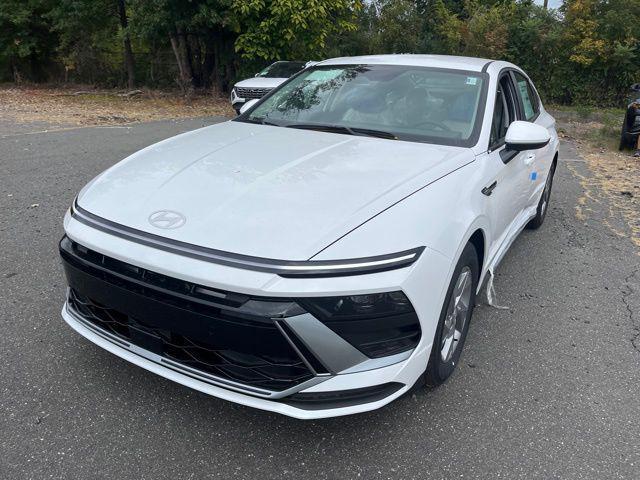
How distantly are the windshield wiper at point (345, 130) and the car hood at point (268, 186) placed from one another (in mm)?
92

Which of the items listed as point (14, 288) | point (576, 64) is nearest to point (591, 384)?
point (14, 288)

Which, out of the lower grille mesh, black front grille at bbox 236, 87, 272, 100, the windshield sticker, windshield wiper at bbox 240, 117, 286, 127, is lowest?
black front grille at bbox 236, 87, 272, 100

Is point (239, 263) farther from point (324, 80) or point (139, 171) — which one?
point (324, 80)

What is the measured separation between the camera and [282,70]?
1304 cm

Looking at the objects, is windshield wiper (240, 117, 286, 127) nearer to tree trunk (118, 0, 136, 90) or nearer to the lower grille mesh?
the lower grille mesh

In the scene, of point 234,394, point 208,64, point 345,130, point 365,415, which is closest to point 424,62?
point 345,130

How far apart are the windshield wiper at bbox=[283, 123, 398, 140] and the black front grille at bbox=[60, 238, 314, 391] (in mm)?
1663

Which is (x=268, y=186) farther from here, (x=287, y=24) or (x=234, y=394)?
(x=287, y=24)

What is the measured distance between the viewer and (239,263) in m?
2.01

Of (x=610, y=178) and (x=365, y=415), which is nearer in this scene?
(x=365, y=415)

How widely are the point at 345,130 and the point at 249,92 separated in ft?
29.7

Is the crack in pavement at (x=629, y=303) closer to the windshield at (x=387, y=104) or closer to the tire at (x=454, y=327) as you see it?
the tire at (x=454, y=327)

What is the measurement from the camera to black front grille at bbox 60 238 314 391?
6.60ft

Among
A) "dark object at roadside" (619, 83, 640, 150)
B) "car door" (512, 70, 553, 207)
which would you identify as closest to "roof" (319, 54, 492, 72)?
"car door" (512, 70, 553, 207)
